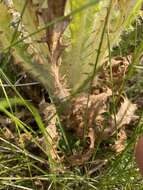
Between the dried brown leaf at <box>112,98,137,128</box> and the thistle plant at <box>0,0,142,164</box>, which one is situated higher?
the thistle plant at <box>0,0,142,164</box>

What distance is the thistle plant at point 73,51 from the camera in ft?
Answer: 3.19

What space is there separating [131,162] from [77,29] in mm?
352

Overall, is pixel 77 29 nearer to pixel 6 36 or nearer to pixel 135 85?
pixel 6 36

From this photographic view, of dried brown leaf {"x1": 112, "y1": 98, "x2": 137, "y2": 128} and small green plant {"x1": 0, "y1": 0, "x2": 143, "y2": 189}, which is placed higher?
small green plant {"x1": 0, "y1": 0, "x2": 143, "y2": 189}

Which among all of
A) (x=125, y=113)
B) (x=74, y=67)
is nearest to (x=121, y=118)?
(x=125, y=113)

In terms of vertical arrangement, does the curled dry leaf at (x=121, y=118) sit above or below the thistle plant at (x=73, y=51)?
below

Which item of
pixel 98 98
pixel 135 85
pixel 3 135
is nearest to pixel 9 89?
pixel 3 135

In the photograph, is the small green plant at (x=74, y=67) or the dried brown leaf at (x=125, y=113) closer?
the small green plant at (x=74, y=67)

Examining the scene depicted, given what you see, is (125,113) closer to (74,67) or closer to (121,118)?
(121,118)

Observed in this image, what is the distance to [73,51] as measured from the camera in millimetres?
1028

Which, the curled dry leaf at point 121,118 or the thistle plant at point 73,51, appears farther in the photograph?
the curled dry leaf at point 121,118

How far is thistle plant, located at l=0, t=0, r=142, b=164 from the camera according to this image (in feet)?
3.19

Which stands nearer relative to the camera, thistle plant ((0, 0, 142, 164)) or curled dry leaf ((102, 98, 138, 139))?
thistle plant ((0, 0, 142, 164))

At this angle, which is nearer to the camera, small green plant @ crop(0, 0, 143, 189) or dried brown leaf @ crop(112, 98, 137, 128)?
small green plant @ crop(0, 0, 143, 189)
